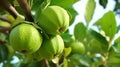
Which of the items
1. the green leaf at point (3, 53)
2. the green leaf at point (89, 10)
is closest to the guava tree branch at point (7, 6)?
the green leaf at point (3, 53)

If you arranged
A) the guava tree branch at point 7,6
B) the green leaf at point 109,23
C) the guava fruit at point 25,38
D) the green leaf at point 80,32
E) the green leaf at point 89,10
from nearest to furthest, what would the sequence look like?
the guava fruit at point 25,38, the guava tree branch at point 7,6, the green leaf at point 109,23, the green leaf at point 89,10, the green leaf at point 80,32

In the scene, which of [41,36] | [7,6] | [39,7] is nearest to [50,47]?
[41,36]

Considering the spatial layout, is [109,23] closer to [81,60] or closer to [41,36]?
A: [81,60]

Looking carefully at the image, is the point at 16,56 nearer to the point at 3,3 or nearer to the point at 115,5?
the point at 115,5

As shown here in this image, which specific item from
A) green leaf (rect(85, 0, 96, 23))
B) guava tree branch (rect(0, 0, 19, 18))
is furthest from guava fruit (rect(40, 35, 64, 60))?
green leaf (rect(85, 0, 96, 23))

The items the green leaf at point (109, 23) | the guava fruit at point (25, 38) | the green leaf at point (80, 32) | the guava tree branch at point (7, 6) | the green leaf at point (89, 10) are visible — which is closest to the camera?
the guava fruit at point (25, 38)

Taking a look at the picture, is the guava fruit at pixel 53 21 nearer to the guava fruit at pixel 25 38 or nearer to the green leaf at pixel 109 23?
the guava fruit at pixel 25 38
